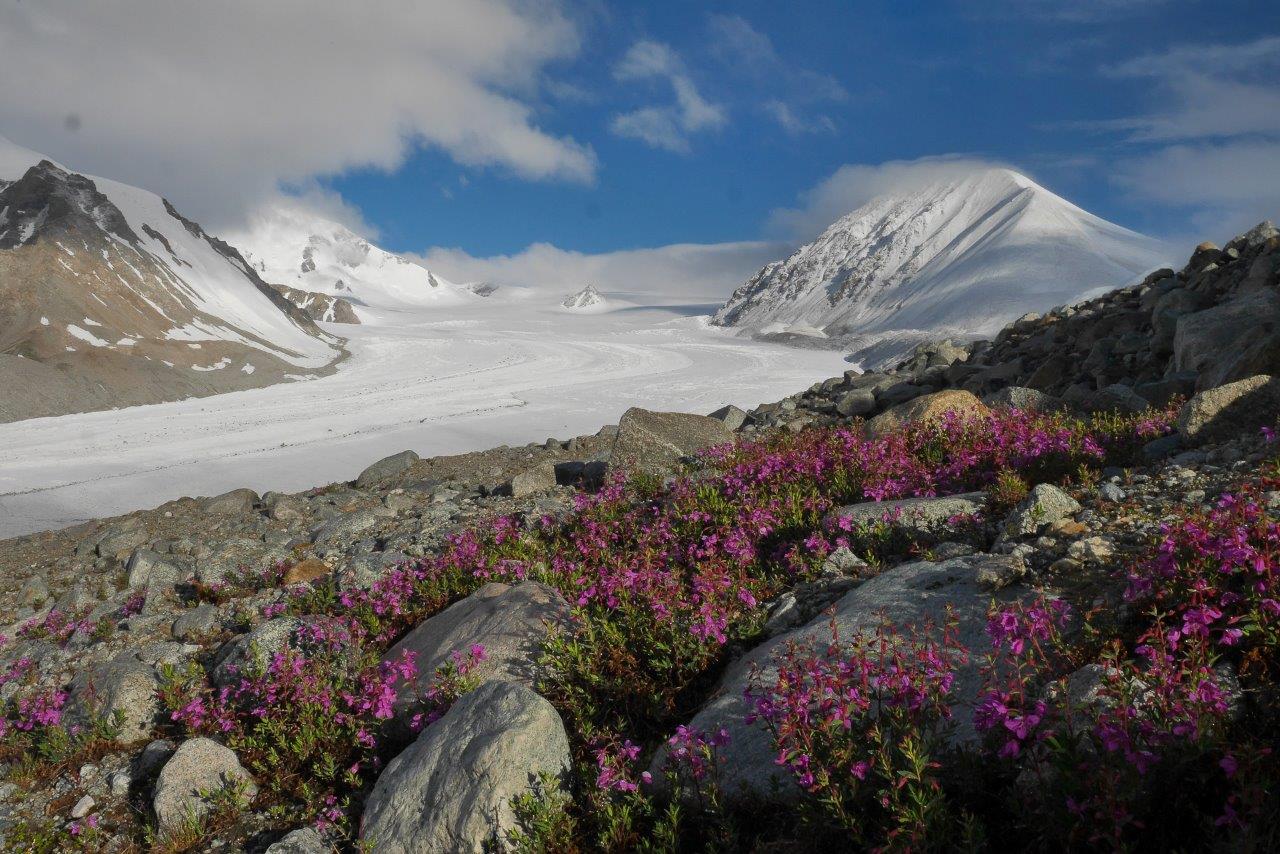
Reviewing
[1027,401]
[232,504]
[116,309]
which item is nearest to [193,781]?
[1027,401]

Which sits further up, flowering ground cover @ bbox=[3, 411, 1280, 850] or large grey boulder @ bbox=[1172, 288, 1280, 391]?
large grey boulder @ bbox=[1172, 288, 1280, 391]

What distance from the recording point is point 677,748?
3549 millimetres

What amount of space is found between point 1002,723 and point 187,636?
780cm

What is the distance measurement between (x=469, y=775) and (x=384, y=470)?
14061 mm

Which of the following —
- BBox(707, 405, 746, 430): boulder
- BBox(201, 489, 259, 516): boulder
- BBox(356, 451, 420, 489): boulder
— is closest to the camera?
BBox(201, 489, 259, 516): boulder

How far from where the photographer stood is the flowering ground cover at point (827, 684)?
8.68 ft

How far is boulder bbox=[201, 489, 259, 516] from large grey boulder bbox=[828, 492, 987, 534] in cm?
1344

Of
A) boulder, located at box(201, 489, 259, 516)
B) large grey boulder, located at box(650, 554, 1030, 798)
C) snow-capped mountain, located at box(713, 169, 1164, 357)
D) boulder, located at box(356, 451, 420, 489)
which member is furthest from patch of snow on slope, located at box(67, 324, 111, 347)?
snow-capped mountain, located at box(713, 169, 1164, 357)

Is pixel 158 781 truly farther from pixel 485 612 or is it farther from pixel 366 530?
pixel 366 530

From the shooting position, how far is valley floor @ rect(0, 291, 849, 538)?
2161 cm

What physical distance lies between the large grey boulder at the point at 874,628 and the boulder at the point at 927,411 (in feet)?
14.1

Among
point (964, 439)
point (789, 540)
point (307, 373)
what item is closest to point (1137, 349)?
point (964, 439)

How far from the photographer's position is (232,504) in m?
15.4

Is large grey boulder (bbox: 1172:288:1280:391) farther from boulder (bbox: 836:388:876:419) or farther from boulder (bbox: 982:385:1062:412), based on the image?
boulder (bbox: 836:388:876:419)
